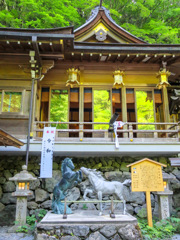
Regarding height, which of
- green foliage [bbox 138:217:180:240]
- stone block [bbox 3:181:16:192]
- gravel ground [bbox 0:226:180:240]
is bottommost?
gravel ground [bbox 0:226:180:240]

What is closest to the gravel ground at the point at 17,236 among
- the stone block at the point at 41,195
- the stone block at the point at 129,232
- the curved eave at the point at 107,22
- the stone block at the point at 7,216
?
the stone block at the point at 7,216

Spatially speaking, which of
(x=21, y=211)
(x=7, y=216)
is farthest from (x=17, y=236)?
(x=7, y=216)

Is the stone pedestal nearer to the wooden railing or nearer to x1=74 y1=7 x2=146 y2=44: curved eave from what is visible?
the wooden railing

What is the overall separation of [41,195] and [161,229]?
4.44 meters

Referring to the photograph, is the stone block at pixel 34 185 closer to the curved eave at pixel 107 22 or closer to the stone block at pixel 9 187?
the stone block at pixel 9 187

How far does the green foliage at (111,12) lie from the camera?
607 inches

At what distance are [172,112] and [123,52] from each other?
4863mm

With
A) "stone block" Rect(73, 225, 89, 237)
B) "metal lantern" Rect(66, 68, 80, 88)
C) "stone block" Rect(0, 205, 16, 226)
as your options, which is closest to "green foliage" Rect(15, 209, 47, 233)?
"stone block" Rect(0, 205, 16, 226)

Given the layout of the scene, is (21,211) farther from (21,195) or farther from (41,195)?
(41,195)

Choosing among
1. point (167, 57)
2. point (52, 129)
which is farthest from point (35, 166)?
point (167, 57)

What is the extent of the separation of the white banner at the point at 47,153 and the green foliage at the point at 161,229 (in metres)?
3.55

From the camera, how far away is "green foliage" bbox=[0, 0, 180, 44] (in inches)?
607

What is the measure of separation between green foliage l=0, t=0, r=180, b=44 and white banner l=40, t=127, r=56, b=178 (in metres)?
10.8

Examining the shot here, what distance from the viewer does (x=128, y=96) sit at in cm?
1034
